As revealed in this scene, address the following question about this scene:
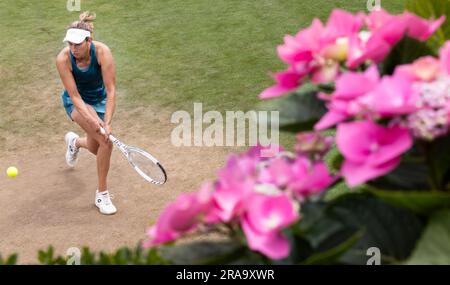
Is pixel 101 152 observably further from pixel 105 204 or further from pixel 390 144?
pixel 390 144

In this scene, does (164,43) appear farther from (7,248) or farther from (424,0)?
(424,0)

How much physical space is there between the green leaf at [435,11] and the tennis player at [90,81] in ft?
16.5

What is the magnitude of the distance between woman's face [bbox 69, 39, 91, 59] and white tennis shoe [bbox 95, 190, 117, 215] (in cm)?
123

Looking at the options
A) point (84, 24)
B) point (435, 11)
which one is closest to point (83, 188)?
point (84, 24)

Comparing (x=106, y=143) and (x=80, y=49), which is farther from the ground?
(x=80, y=49)

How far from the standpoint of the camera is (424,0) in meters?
2.38

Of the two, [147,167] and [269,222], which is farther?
[147,167]

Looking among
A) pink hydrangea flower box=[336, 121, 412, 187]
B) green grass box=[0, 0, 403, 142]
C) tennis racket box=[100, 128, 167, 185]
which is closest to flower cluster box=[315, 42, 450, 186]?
pink hydrangea flower box=[336, 121, 412, 187]

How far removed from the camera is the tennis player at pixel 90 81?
7.18 meters

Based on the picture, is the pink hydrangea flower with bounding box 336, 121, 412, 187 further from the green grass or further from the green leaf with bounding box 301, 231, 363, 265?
the green grass

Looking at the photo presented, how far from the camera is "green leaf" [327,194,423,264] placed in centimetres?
168

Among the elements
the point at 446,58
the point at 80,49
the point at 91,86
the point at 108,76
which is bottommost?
the point at 91,86

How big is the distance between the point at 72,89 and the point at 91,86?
30cm

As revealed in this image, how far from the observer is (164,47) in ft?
35.9
